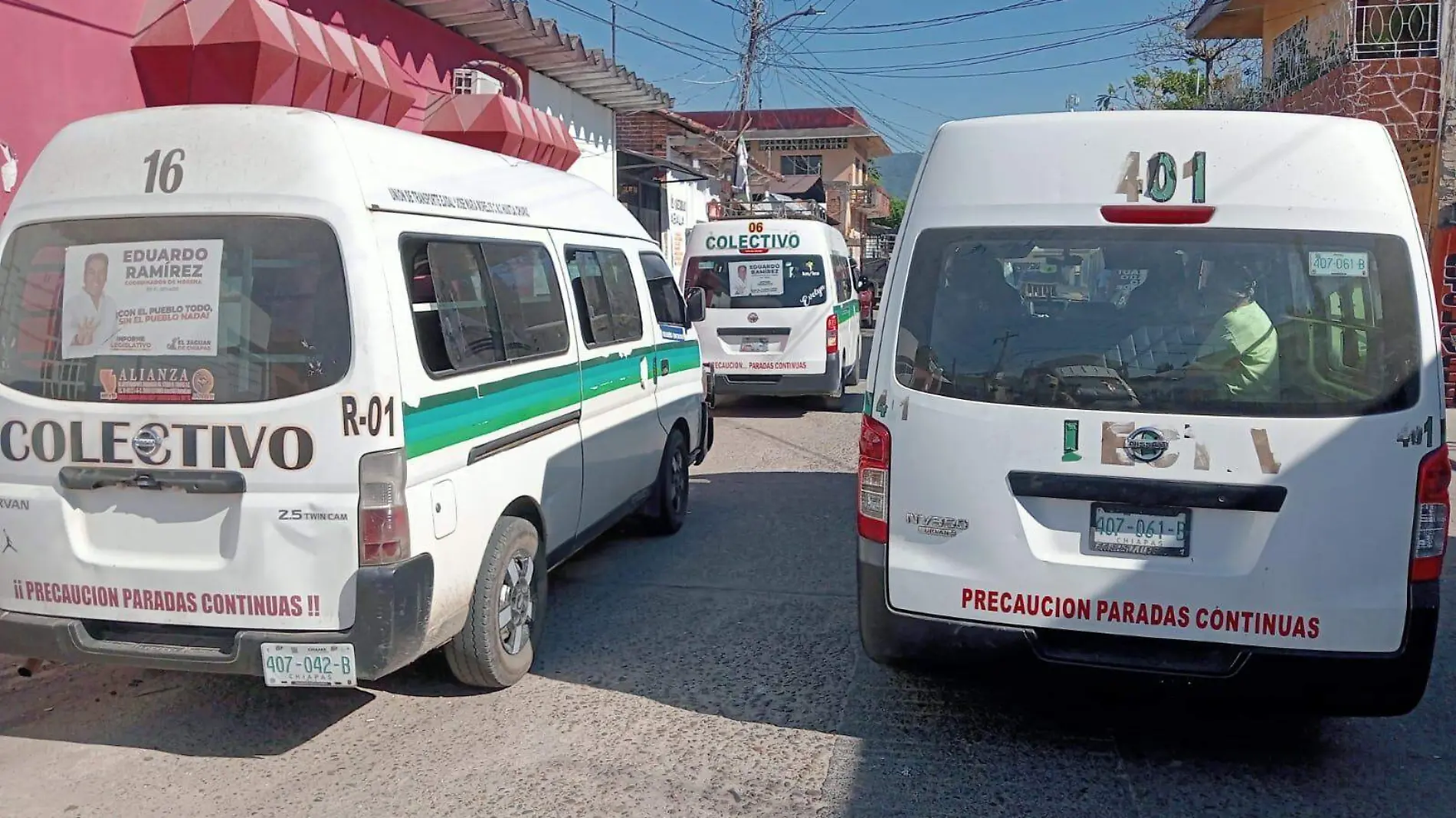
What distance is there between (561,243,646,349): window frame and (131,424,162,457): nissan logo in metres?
2.21

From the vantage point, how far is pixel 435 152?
4.54 meters

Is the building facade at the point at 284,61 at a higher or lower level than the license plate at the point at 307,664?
higher

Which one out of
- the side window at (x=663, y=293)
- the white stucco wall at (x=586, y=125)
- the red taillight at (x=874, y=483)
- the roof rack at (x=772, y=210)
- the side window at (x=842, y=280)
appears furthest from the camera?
the roof rack at (x=772, y=210)

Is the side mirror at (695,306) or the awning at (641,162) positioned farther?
the awning at (641,162)

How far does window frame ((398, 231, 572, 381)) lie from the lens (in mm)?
4004

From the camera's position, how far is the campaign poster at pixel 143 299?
385 cm

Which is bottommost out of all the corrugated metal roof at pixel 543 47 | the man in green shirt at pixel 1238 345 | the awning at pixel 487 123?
the man in green shirt at pixel 1238 345

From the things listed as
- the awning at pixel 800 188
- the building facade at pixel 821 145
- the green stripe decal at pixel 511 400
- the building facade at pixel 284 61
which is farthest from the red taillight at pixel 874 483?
the building facade at pixel 821 145

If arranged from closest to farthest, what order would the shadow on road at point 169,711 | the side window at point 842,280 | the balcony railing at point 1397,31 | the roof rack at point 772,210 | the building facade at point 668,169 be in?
the shadow on road at point 169,711, the side window at point 842,280, the balcony railing at point 1397,31, the building facade at point 668,169, the roof rack at point 772,210

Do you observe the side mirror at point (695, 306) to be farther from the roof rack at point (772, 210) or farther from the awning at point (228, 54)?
the roof rack at point (772, 210)

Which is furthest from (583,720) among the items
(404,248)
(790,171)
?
(790,171)

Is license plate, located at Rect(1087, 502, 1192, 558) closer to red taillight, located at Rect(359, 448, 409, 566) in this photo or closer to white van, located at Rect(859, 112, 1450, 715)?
white van, located at Rect(859, 112, 1450, 715)

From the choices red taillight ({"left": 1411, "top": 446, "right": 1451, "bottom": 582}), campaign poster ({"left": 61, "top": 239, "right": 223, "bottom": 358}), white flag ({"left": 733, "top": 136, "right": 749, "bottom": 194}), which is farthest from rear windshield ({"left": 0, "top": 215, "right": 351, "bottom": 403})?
white flag ({"left": 733, "top": 136, "right": 749, "bottom": 194})

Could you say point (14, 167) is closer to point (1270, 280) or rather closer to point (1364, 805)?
point (1270, 280)
